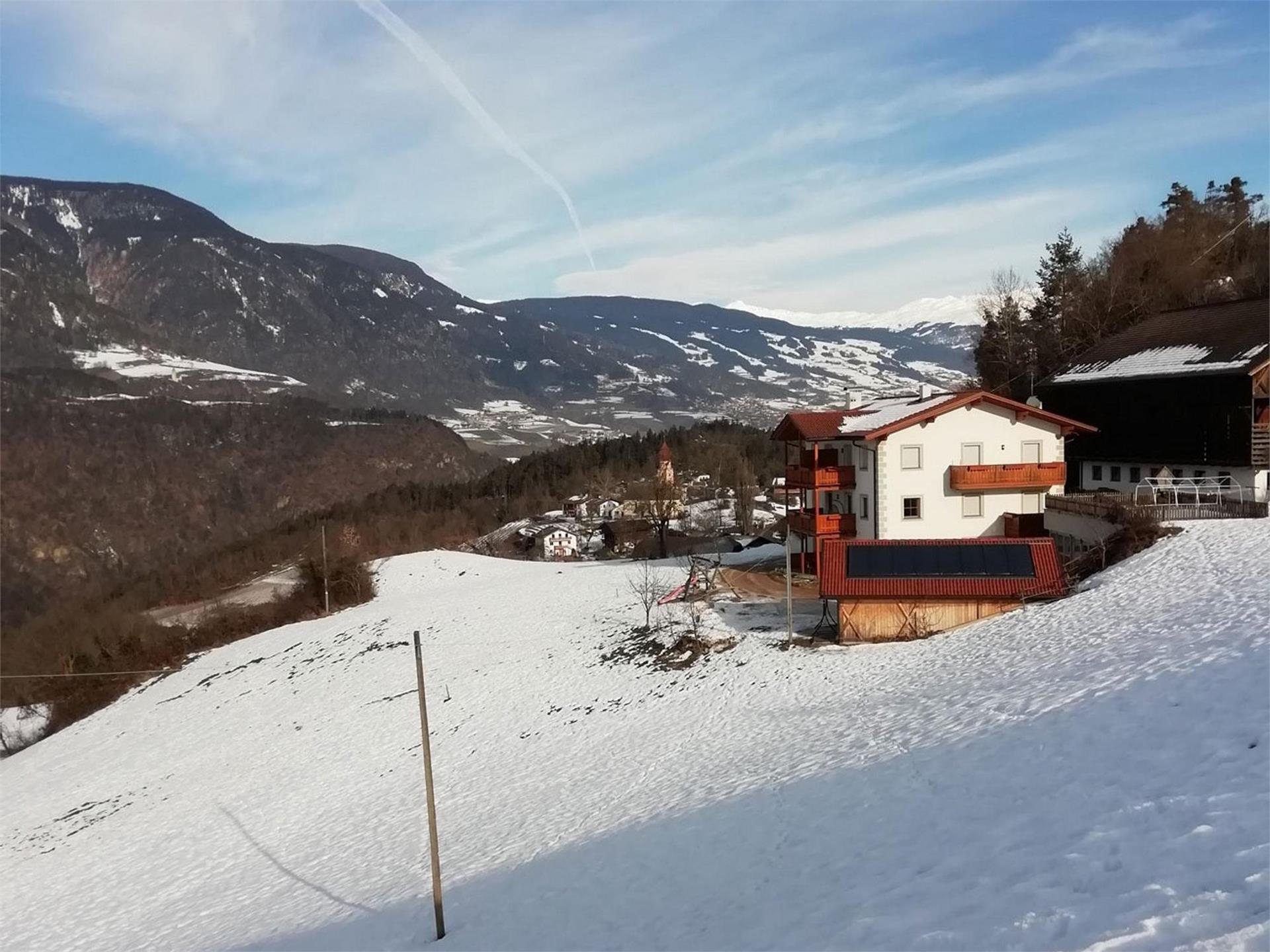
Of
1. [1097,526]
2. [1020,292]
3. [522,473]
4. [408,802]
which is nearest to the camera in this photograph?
[408,802]

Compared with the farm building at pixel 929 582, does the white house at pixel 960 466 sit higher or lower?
higher

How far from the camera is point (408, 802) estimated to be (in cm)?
2302

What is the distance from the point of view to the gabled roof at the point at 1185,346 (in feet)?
107

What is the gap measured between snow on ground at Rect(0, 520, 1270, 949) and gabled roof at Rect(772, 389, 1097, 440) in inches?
394

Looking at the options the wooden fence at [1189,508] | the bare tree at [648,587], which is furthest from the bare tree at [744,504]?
the wooden fence at [1189,508]

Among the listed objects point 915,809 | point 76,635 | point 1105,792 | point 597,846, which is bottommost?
point 76,635

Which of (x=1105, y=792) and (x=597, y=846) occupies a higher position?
(x=1105, y=792)

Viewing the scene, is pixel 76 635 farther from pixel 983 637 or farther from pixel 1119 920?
pixel 1119 920

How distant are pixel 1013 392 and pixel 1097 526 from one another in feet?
82.8

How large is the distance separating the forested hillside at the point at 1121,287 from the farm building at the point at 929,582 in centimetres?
3079

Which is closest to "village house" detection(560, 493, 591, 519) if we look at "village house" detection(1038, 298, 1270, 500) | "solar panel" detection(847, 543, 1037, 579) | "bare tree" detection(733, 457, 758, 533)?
"bare tree" detection(733, 457, 758, 533)

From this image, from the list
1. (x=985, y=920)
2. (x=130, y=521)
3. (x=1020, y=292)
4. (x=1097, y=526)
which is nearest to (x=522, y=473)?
(x=130, y=521)

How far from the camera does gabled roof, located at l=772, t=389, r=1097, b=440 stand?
35.3 meters

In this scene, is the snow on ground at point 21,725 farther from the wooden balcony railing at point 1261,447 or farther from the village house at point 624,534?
the wooden balcony railing at point 1261,447
